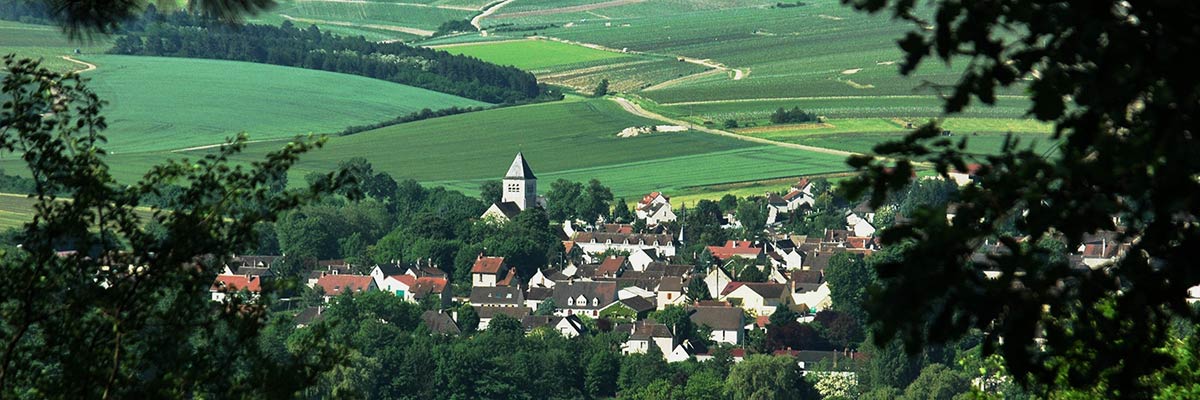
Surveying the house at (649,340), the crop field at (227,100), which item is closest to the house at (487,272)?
the house at (649,340)

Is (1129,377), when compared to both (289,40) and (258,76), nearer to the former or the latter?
(258,76)

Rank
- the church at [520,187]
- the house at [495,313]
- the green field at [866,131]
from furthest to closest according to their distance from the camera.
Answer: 1. the church at [520,187]
2. the green field at [866,131]
3. the house at [495,313]

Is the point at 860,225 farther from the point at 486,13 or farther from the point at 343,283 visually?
the point at 486,13

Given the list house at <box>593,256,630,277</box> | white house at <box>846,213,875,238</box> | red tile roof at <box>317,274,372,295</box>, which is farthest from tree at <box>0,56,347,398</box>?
white house at <box>846,213,875,238</box>

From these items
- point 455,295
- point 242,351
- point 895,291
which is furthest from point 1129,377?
point 455,295

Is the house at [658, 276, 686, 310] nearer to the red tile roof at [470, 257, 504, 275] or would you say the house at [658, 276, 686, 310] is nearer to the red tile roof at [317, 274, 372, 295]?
the red tile roof at [470, 257, 504, 275]

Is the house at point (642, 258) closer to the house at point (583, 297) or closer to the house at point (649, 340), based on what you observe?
the house at point (583, 297)
